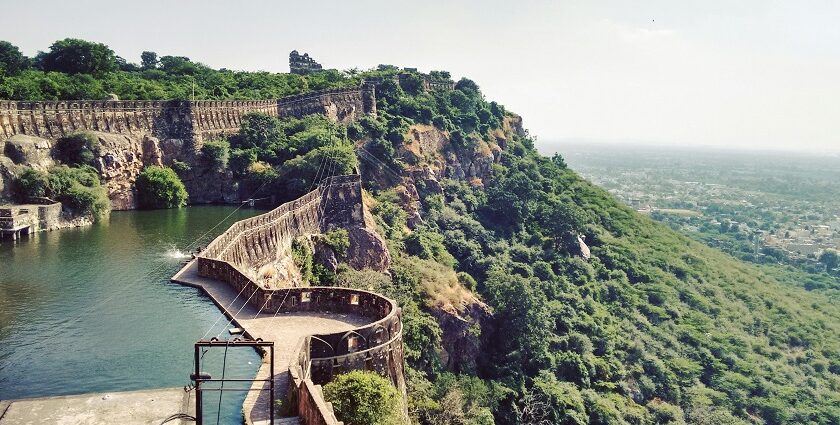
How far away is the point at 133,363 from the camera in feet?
65.7

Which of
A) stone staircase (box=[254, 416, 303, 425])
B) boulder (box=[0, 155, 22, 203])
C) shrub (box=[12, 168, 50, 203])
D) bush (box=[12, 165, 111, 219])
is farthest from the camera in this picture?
bush (box=[12, 165, 111, 219])

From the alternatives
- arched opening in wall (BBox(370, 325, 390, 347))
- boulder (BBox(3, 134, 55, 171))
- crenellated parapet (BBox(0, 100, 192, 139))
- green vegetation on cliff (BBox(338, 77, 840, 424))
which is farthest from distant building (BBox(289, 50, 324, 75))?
arched opening in wall (BBox(370, 325, 390, 347))

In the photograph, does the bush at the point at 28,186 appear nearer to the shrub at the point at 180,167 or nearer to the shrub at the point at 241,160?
the shrub at the point at 180,167

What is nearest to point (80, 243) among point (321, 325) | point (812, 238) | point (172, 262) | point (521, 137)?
point (172, 262)

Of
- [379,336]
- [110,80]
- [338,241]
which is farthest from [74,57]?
[379,336]

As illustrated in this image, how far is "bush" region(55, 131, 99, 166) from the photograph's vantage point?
47.9 meters

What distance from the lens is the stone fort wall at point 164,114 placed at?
1857 inches

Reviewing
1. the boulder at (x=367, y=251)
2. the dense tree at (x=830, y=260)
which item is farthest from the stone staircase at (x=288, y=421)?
the dense tree at (x=830, y=260)

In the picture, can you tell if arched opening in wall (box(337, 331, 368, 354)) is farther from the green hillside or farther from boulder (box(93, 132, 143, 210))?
boulder (box(93, 132, 143, 210))

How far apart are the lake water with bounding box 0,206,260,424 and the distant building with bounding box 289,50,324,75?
79294 mm

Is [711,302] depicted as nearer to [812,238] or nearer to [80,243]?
[80,243]

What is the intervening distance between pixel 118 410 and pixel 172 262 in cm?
1733

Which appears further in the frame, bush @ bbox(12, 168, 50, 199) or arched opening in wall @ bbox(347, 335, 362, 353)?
bush @ bbox(12, 168, 50, 199)

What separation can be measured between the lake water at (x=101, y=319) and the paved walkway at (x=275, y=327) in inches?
20.1
